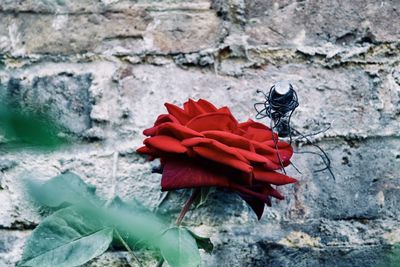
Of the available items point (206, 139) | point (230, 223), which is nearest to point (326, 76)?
point (230, 223)

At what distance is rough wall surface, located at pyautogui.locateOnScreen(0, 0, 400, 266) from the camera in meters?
1.06

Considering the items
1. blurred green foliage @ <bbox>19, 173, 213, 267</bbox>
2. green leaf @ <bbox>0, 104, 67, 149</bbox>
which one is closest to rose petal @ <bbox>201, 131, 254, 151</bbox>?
blurred green foliage @ <bbox>19, 173, 213, 267</bbox>

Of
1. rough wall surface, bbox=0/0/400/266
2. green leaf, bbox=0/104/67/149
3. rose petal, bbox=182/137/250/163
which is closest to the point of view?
green leaf, bbox=0/104/67/149

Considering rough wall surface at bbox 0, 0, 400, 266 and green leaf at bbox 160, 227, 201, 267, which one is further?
rough wall surface at bbox 0, 0, 400, 266

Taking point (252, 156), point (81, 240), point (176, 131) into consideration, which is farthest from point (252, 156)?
point (81, 240)

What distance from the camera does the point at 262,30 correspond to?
1104mm

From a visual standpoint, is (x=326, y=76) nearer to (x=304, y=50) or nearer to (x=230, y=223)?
(x=304, y=50)

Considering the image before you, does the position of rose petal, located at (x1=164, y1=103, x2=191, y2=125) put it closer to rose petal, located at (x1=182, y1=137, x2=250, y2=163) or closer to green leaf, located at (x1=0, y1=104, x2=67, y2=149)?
rose petal, located at (x1=182, y1=137, x2=250, y2=163)

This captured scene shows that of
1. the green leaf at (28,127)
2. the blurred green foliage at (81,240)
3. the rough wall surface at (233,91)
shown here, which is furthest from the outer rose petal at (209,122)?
the green leaf at (28,127)

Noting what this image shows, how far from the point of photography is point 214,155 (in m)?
0.77

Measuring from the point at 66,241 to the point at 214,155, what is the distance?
0.24 m

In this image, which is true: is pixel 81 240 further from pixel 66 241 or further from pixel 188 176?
pixel 188 176

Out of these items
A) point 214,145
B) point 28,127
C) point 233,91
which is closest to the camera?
point 28,127

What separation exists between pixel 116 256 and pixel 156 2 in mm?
448
